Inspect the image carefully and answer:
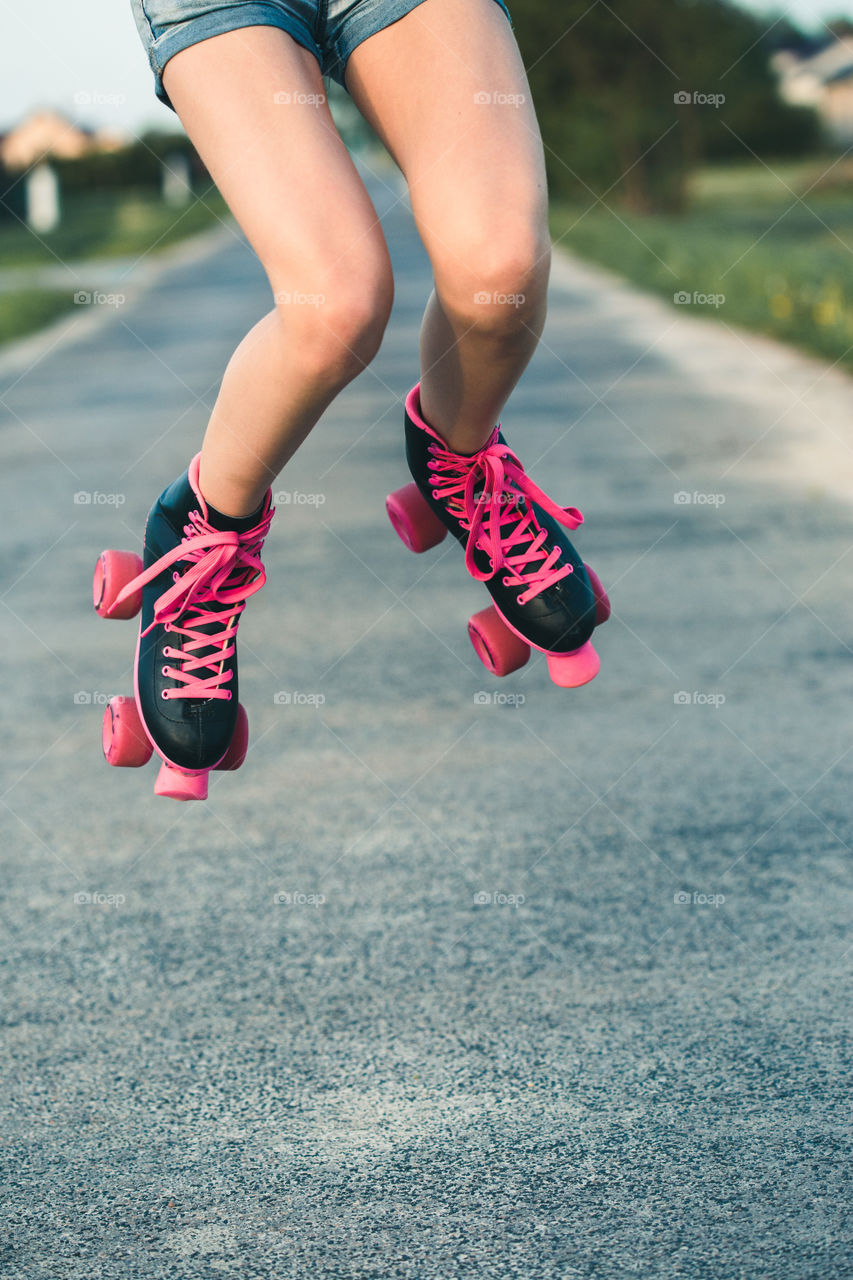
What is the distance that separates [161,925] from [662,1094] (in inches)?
42.4

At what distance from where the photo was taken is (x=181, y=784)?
2.36 m

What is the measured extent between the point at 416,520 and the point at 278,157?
36.4 inches

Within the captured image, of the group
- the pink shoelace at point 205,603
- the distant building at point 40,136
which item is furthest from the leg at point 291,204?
the distant building at point 40,136

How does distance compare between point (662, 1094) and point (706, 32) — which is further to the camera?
point (706, 32)

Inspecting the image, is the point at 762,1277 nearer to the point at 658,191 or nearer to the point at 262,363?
the point at 262,363

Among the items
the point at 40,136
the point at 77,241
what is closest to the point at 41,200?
the point at 77,241

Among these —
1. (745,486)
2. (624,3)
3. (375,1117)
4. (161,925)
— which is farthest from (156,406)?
(624,3)

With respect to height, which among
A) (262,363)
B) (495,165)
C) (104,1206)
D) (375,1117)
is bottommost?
(375,1117)

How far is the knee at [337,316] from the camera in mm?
2006

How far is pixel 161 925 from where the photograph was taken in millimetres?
2709

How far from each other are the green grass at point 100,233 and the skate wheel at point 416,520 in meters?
18.4

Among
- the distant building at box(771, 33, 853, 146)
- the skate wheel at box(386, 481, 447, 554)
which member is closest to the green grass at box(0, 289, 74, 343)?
the skate wheel at box(386, 481, 447, 554)

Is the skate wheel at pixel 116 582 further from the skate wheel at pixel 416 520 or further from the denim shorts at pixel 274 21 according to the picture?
the denim shorts at pixel 274 21

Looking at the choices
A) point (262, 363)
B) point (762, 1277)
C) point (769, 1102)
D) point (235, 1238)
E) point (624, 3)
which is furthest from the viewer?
point (624, 3)
